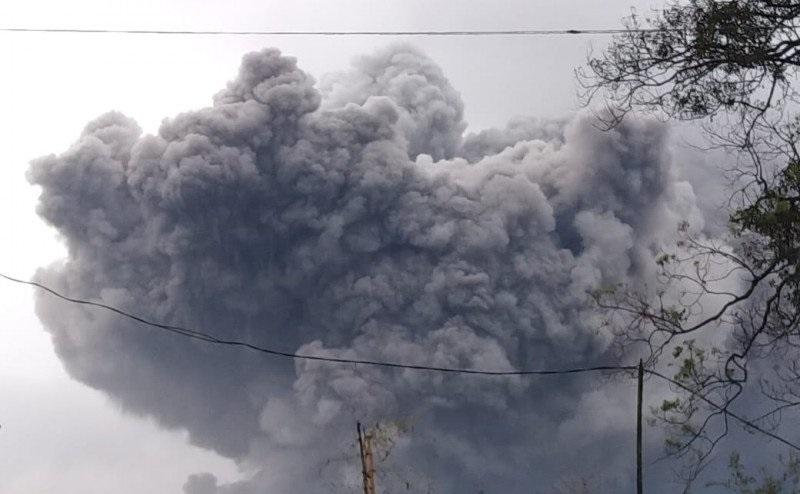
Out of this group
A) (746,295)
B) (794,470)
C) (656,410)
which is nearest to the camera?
(746,295)

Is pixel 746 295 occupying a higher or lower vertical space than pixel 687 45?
lower

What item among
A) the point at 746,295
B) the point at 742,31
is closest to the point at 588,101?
the point at 742,31

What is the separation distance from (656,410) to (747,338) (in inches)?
72.7

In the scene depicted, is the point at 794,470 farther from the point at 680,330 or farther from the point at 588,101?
the point at 588,101

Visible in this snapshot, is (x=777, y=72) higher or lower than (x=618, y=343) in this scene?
higher

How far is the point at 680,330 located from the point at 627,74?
3.62 metres

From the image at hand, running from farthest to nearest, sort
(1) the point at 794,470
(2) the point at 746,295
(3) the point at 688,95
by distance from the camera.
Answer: (1) the point at 794,470 → (3) the point at 688,95 → (2) the point at 746,295

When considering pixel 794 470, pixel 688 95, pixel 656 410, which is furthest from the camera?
pixel 794 470

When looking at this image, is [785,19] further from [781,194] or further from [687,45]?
[781,194]

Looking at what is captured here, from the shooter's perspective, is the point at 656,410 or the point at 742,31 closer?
the point at 742,31

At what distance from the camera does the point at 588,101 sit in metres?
14.7

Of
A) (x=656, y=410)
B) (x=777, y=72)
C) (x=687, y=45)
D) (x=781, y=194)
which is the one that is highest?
(x=687, y=45)

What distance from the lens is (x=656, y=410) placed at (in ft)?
52.2

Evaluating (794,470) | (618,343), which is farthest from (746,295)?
(794,470)
